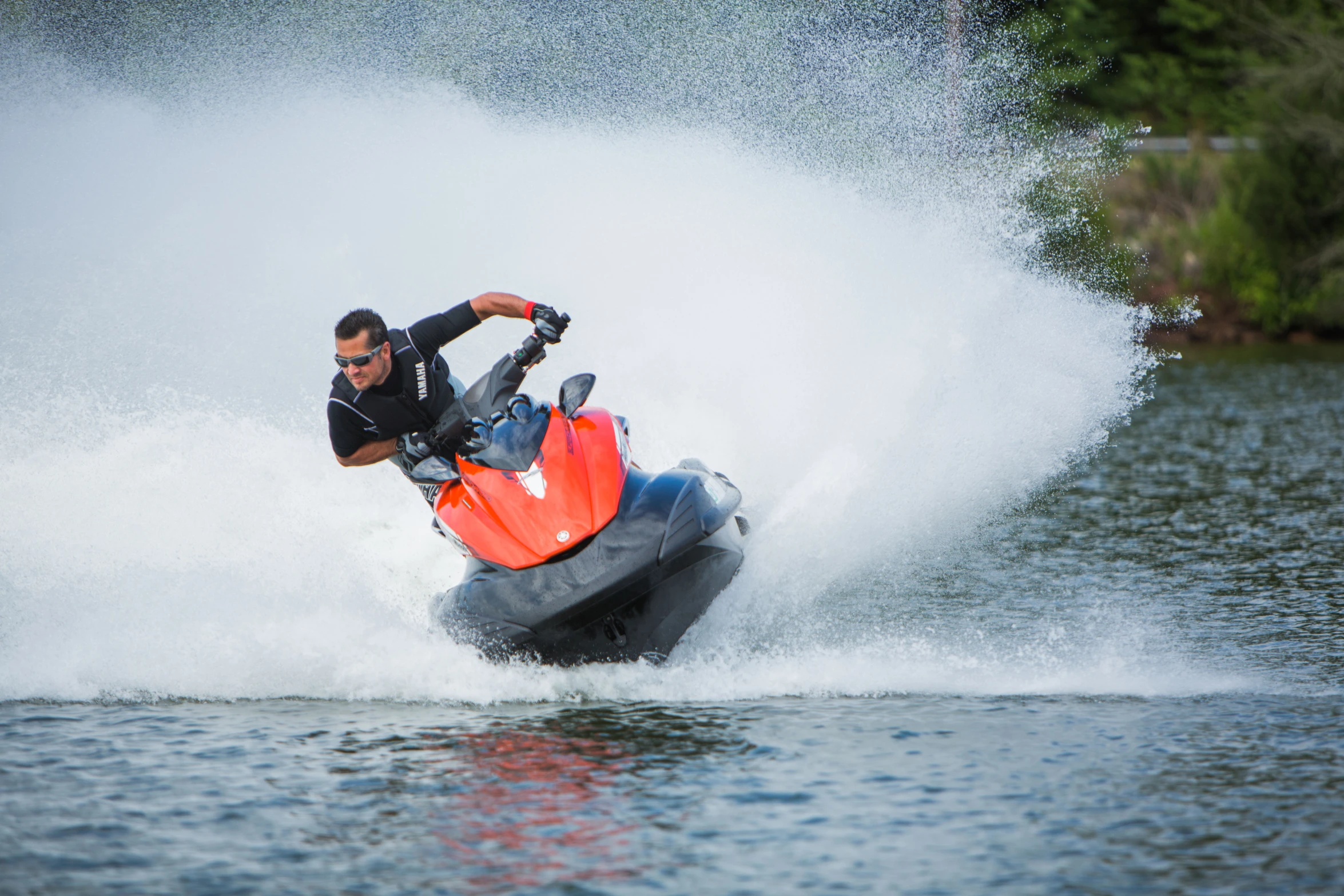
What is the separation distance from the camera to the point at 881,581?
26.3 feet

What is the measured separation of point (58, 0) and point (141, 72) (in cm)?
216

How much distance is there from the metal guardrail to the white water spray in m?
18.8

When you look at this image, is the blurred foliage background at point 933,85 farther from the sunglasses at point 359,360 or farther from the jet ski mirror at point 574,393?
the sunglasses at point 359,360

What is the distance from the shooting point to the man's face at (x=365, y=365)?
6164mm

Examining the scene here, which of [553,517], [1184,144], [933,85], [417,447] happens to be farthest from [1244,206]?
[553,517]

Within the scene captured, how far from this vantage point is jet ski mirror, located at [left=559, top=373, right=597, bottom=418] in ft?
20.0

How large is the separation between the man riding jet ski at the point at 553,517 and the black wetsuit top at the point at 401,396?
13 mm

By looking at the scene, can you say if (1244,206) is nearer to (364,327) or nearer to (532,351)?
(532,351)

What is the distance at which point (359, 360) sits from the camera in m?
6.17

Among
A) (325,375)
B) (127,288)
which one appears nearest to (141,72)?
(127,288)

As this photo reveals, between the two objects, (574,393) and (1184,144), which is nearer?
(574,393)

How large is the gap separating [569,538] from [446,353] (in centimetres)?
571

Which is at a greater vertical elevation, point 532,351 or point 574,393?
point 532,351

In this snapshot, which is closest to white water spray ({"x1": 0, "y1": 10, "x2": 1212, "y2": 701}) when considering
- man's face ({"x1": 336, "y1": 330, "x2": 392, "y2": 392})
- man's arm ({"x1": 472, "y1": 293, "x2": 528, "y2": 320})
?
man's face ({"x1": 336, "y1": 330, "x2": 392, "y2": 392})
